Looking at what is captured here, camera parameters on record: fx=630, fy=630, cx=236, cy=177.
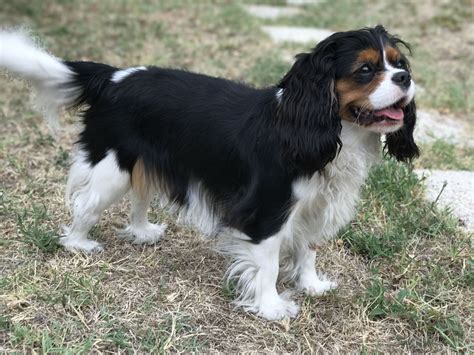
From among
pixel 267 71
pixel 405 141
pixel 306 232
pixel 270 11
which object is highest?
pixel 405 141

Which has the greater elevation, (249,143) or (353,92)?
(353,92)

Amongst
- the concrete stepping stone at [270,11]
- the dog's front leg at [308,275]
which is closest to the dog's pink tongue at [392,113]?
the dog's front leg at [308,275]

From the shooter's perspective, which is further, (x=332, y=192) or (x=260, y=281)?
(x=260, y=281)

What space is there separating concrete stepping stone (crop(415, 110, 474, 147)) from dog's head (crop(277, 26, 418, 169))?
2626 millimetres

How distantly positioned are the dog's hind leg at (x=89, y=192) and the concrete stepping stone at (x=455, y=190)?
1954 millimetres

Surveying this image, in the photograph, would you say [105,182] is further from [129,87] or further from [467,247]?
[467,247]

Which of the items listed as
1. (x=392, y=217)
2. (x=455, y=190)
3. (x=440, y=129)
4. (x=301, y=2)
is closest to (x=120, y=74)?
(x=392, y=217)

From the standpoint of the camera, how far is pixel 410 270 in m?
3.21

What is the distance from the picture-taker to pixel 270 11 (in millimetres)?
9398

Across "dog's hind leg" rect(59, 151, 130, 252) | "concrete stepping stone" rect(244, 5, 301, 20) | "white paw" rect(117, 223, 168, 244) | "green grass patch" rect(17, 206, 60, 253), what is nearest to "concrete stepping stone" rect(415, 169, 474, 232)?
"white paw" rect(117, 223, 168, 244)

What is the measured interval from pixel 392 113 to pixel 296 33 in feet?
18.7

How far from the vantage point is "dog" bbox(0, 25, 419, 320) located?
2.47 m

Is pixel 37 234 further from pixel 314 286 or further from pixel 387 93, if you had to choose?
pixel 387 93

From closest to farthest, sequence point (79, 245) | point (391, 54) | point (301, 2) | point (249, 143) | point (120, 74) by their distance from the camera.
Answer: point (391, 54)
point (249, 143)
point (120, 74)
point (79, 245)
point (301, 2)
